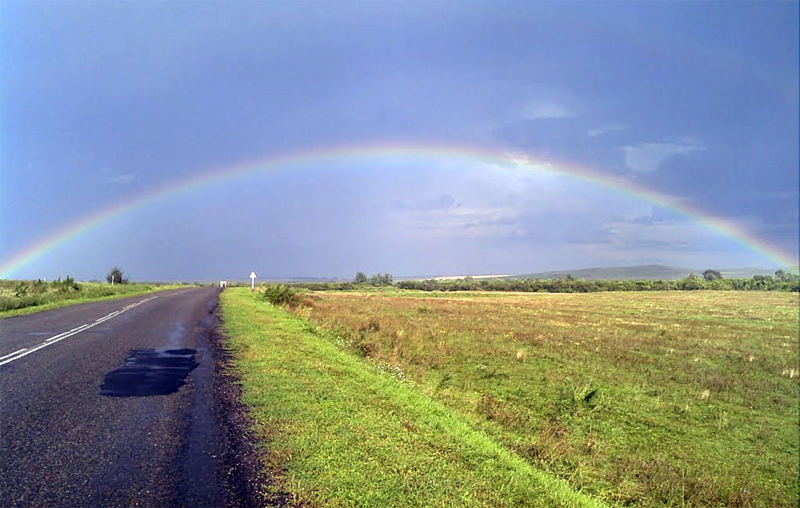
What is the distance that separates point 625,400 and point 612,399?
47 centimetres

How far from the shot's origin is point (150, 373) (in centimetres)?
1029

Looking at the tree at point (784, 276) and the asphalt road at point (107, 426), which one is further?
the tree at point (784, 276)

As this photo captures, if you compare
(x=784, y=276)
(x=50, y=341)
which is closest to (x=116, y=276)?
(x=50, y=341)

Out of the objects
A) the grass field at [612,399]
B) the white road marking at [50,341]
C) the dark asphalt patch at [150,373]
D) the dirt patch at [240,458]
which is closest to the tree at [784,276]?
the grass field at [612,399]

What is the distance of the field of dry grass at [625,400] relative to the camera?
9.14m

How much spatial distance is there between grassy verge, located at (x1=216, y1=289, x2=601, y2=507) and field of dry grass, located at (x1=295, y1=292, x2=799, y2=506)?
211 centimetres

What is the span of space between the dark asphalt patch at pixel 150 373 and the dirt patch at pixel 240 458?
1105 mm

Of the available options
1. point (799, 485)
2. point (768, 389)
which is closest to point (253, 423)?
point (799, 485)

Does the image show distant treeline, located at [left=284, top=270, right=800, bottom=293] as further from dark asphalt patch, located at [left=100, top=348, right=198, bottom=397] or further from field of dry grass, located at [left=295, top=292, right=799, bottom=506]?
dark asphalt patch, located at [left=100, top=348, right=198, bottom=397]

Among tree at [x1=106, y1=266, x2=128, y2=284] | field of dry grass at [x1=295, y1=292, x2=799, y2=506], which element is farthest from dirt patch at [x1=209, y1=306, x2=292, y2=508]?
tree at [x1=106, y1=266, x2=128, y2=284]

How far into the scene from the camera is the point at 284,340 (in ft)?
51.9

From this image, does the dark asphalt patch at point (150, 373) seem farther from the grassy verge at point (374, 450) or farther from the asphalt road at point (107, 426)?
the grassy verge at point (374, 450)

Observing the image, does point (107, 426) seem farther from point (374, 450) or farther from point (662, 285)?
point (662, 285)

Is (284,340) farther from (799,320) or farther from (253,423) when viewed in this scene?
(799,320)
